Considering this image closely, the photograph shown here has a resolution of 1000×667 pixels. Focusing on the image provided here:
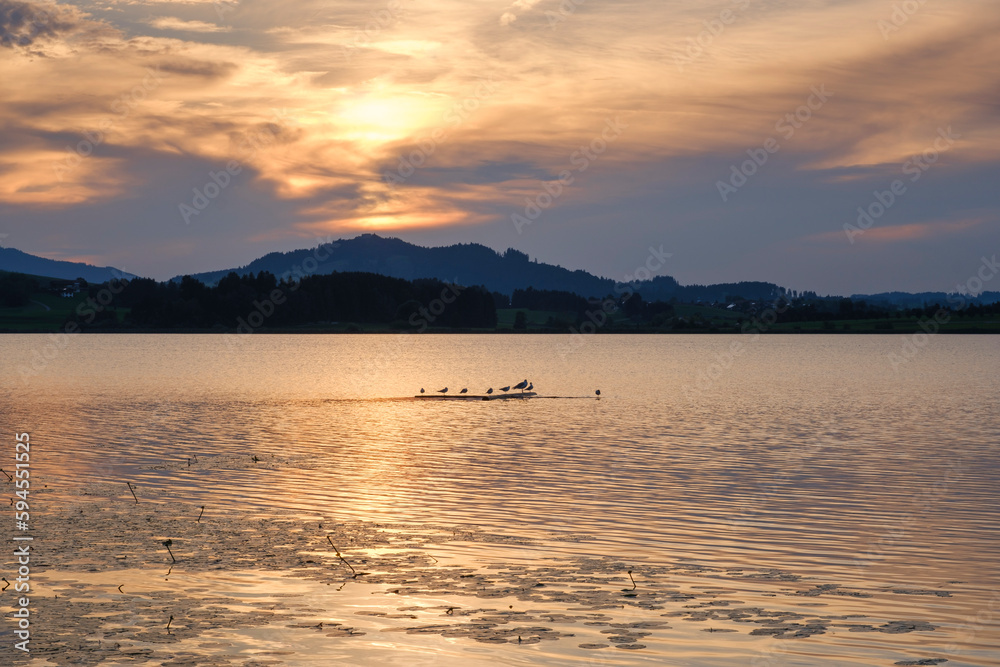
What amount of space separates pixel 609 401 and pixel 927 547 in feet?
166

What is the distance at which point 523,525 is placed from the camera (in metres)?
24.3

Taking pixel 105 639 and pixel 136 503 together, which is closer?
pixel 105 639

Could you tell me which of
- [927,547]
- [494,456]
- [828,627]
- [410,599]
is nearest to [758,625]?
[828,627]

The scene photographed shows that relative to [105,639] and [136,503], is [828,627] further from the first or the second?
[136,503]

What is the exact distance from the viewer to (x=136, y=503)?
2700cm

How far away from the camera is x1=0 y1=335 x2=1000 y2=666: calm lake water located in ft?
47.0

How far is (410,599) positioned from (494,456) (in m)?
23.0

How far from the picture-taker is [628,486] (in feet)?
102

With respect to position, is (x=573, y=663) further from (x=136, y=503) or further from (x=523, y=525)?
(x=136, y=503)

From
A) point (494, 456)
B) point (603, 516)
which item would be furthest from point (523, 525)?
point (494, 456)

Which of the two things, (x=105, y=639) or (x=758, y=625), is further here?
(x=758, y=625)

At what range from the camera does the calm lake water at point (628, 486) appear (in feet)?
47.0

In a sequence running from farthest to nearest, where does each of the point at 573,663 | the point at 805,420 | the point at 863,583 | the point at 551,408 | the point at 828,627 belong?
the point at 551,408 → the point at 805,420 → the point at 863,583 → the point at 828,627 → the point at 573,663

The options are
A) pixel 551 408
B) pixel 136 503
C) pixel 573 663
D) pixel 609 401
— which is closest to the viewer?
pixel 573 663
